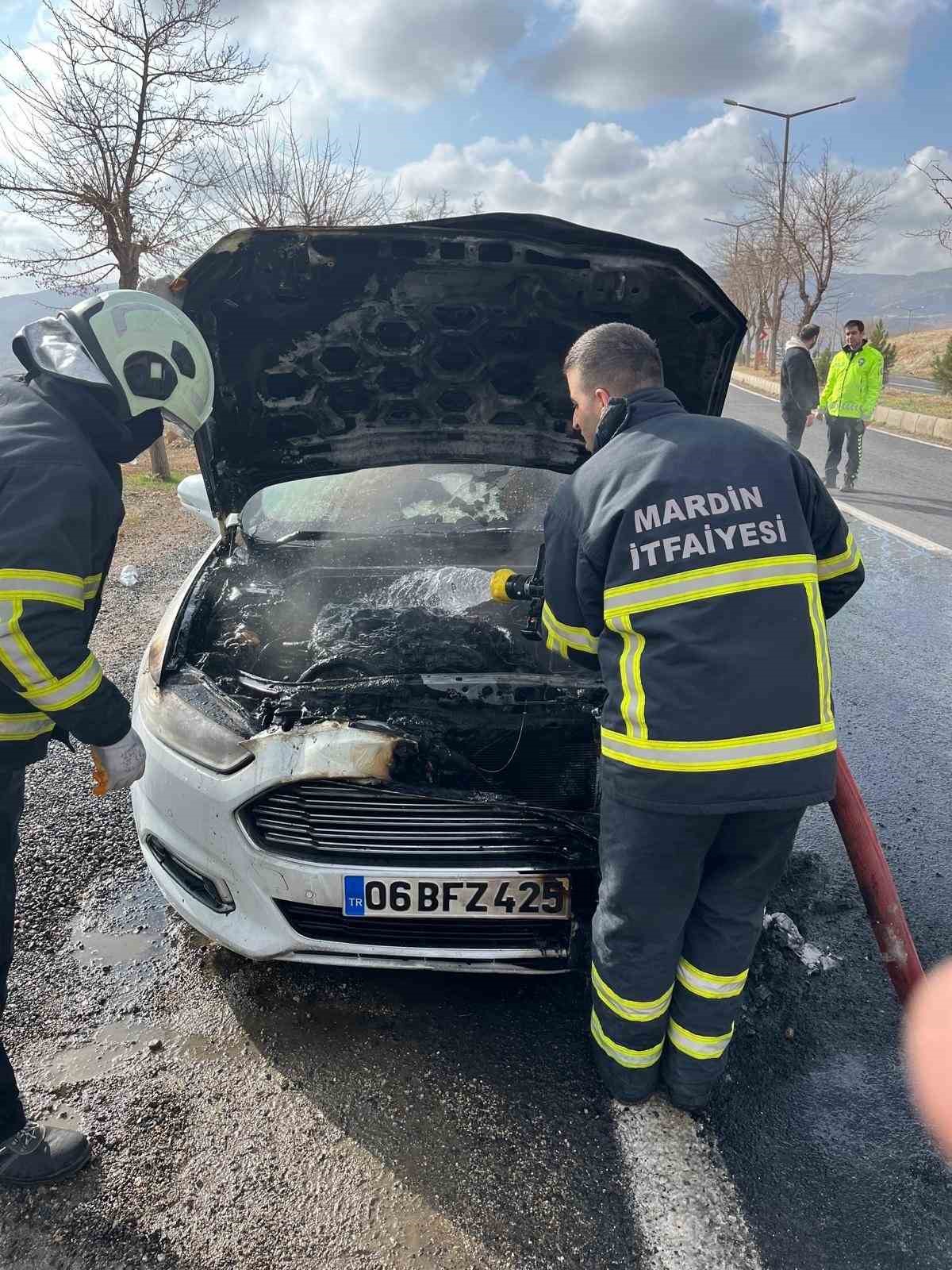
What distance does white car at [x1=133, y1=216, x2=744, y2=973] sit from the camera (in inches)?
81.4

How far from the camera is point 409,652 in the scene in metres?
2.79

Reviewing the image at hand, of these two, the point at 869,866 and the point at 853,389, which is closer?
the point at 869,866

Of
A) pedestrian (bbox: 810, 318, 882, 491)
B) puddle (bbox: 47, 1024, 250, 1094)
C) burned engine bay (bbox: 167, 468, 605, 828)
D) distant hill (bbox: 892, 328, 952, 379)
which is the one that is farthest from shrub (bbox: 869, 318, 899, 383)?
puddle (bbox: 47, 1024, 250, 1094)

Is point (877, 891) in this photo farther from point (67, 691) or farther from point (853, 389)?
point (853, 389)

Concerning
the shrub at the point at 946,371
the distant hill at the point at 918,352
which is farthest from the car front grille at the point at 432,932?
the distant hill at the point at 918,352

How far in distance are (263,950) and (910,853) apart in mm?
2379

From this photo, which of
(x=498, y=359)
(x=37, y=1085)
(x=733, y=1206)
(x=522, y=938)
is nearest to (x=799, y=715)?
(x=522, y=938)

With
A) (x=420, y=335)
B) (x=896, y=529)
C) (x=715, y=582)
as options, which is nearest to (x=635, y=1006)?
(x=715, y=582)

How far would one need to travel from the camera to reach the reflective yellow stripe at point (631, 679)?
1.79 meters

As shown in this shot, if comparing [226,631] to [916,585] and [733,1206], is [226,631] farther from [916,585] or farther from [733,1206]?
[916,585]

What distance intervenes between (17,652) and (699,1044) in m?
1.83

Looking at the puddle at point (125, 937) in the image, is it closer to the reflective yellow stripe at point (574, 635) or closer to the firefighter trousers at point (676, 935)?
the firefighter trousers at point (676, 935)

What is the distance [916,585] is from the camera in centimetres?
591

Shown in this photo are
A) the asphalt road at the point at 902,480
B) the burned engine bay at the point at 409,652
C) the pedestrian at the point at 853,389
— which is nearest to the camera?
the burned engine bay at the point at 409,652
